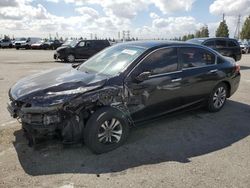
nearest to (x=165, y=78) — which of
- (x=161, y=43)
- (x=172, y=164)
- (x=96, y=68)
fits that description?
(x=161, y=43)

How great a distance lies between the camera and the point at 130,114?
15.9ft

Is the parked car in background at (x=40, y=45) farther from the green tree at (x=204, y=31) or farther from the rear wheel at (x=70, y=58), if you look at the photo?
the green tree at (x=204, y=31)

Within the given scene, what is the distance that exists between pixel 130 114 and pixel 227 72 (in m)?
3.01

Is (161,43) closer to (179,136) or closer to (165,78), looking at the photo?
(165,78)

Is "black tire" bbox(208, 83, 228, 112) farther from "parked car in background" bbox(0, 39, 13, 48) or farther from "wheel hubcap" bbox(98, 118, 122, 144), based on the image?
"parked car in background" bbox(0, 39, 13, 48)

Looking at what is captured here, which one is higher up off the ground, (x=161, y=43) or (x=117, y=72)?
(x=161, y=43)

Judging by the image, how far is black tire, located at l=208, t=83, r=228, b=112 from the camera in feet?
21.1

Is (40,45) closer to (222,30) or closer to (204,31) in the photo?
(222,30)

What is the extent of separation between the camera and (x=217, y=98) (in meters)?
6.61

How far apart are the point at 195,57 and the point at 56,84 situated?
296cm

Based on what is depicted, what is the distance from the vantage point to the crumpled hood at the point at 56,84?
4341 millimetres

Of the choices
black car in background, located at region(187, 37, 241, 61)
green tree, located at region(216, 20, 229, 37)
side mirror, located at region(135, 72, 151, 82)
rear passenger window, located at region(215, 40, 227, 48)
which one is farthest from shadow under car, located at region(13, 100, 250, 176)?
green tree, located at region(216, 20, 229, 37)

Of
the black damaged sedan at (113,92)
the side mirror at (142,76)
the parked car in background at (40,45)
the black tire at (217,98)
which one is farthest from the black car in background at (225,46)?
the parked car in background at (40,45)

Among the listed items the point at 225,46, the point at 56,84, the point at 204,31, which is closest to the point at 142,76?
the point at 56,84
